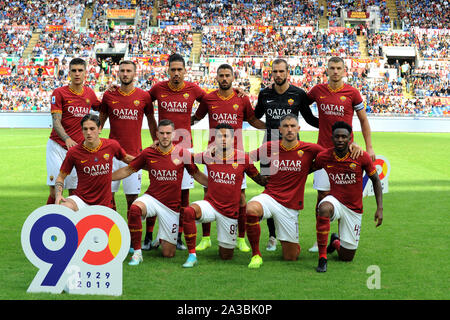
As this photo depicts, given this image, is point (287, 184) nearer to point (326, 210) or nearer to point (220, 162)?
point (326, 210)

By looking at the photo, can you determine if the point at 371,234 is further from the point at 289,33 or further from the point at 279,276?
the point at 289,33

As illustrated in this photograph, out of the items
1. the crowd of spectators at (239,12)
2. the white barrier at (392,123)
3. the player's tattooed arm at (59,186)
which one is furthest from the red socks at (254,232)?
the crowd of spectators at (239,12)

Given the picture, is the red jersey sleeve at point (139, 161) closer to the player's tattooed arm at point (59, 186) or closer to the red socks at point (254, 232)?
the player's tattooed arm at point (59, 186)

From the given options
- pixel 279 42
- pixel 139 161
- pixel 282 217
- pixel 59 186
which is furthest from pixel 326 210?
pixel 279 42

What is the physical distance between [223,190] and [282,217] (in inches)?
30.1

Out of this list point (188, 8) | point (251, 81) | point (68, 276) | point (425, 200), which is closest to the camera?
point (68, 276)

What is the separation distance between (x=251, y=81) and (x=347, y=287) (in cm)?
3292

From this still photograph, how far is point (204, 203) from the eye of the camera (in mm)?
6379

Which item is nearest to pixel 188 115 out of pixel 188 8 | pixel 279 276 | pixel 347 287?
pixel 279 276

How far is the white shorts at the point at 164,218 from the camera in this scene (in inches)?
254

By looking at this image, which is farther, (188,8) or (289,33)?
(188,8)

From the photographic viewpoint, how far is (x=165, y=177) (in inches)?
258

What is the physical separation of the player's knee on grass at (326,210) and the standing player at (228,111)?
1179 millimetres

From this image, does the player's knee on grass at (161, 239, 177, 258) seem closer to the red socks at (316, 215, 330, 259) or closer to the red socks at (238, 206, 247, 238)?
the red socks at (238, 206, 247, 238)
